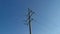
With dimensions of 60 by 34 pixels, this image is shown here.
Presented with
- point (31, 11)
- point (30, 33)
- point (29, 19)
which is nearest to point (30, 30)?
point (30, 33)

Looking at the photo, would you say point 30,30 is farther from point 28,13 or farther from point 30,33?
point 28,13

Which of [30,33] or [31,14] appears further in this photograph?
[31,14]

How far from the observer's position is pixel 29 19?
24.4m

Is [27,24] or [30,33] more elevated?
[27,24]

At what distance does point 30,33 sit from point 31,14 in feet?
13.5

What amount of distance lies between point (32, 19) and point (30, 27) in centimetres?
182

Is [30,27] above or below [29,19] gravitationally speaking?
below

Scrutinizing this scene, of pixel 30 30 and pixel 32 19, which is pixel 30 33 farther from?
pixel 32 19

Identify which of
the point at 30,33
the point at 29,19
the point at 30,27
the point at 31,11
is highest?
the point at 31,11

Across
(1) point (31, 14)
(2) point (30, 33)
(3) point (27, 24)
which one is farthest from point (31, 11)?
(2) point (30, 33)

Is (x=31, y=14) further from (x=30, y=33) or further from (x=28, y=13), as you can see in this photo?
(x=30, y=33)

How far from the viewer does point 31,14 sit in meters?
24.8

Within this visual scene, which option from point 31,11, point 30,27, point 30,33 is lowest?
point 30,33

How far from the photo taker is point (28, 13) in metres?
24.8
